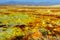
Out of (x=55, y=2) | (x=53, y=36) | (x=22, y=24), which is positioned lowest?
(x=53, y=36)

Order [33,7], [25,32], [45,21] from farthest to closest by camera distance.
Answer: [33,7], [45,21], [25,32]

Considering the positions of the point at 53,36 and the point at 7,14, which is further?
the point at 7,14

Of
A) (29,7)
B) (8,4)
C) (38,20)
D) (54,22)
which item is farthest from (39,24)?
(8,4)

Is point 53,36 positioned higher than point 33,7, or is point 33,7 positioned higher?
point 33,7

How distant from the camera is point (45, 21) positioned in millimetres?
4285

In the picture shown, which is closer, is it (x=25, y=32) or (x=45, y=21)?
(x=25, y=32)

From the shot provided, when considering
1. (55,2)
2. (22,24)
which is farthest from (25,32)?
(55,2)

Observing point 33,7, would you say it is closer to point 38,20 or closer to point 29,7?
point 29,7

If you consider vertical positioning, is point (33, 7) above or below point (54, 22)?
above

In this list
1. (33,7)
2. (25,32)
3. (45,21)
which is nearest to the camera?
(25,32)

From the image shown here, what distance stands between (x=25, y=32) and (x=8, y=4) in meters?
1.08

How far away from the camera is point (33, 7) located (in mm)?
4641

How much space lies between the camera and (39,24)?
421 cm

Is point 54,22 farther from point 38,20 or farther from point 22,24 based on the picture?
point 22,24
